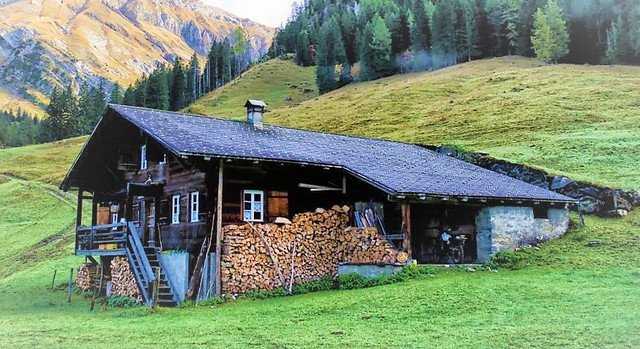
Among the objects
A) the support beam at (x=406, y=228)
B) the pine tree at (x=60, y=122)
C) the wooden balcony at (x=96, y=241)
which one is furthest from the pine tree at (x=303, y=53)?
the support beam at (x=406, y=228)

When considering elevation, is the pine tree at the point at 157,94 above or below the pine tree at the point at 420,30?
below

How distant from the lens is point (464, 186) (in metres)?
24.9

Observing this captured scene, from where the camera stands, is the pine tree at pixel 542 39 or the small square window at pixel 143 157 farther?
the pine tree at pixel 542 39

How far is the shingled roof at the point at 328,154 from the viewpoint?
854 inches

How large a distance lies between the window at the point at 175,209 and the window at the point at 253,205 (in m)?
3.51

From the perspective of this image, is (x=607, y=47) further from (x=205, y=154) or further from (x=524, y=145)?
(x=205, y=154)

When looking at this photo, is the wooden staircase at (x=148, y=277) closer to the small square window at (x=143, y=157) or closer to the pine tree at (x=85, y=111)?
the small square window at (x=143, y=157)

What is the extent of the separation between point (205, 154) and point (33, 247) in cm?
2711

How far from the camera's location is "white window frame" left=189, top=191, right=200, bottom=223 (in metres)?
22.7

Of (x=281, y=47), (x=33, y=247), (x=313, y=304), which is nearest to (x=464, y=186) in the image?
(x=313, y=304)

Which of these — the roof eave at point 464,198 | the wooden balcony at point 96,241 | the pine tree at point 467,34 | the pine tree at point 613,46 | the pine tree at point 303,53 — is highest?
the pine tree at point 303,53

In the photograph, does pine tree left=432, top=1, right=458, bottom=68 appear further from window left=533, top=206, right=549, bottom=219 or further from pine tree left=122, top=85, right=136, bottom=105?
window left=533, top=206, right=549, bottom=219

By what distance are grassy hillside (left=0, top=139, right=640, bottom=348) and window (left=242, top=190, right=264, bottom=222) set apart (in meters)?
3.53

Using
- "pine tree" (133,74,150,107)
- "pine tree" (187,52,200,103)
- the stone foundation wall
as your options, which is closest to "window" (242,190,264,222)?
the stone foundation wall
